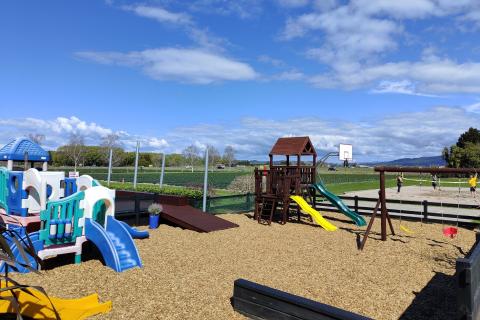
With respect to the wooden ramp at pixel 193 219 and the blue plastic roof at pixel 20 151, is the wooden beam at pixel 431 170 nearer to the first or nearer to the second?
the wooden ramp at pixel 193 219

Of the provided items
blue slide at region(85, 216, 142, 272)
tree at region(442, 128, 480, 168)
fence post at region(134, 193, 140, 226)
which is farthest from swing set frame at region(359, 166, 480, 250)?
tree at region(442, 128, 480, 168)

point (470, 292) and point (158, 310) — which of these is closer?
point (470, 292)

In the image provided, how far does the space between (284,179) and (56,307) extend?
9.42m

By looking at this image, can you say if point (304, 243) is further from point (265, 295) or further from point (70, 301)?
point (70, 301)

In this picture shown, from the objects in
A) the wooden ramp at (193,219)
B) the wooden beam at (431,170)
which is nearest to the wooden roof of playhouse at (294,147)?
the wooden ramp at (193,219)

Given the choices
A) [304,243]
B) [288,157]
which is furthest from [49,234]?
[288,157]

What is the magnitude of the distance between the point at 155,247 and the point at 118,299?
3.25 meters

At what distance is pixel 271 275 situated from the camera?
6773mm

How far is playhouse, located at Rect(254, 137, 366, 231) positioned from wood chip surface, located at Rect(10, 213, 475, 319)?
253cm

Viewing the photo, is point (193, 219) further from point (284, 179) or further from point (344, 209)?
point (344, 209)

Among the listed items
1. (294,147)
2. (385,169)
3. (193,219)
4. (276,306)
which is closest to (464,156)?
(294,147)

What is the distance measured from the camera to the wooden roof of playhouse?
47.6ft

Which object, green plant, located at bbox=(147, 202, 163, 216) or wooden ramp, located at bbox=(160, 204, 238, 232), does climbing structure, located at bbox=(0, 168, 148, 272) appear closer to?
green plant, located at bbox=(147, 202, 163, 216)

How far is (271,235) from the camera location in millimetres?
10797
